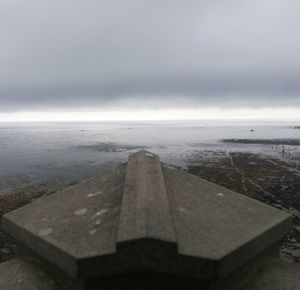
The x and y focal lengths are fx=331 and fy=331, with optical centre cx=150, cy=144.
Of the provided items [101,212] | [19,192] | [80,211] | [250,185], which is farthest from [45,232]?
[250,185]

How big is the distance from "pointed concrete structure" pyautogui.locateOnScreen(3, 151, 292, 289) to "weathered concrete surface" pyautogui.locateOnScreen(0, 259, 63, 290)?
7.5 inches

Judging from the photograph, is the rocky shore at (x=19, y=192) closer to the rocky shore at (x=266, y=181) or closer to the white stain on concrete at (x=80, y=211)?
the white stain on concrete at (x=80, y=211)

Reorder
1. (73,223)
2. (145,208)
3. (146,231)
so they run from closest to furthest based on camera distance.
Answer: (146,231), (145,208), (73,223)

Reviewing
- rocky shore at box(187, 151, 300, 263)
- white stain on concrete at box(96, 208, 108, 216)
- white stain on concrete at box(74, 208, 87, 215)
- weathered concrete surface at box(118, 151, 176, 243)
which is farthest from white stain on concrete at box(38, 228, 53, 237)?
rocky shore at box(187, 151, 300, 263)

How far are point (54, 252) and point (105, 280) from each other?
0.75 m

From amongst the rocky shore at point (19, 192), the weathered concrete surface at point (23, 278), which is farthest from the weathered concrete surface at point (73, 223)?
the rocky shore at point (19, 192)

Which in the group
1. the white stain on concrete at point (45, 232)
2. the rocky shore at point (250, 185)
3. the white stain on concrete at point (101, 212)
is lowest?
the rocky shore at point (250, 185)

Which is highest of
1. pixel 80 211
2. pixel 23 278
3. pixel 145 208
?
pixel 145 208

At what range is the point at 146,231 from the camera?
11.4 ft

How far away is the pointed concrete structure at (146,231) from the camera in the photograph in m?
3.49

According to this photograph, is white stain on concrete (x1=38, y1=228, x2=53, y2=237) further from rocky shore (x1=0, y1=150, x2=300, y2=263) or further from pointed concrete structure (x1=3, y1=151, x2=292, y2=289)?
rocky shore (x1=0, y1=150, x2=300, y2=263)

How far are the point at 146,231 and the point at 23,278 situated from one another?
2156mm

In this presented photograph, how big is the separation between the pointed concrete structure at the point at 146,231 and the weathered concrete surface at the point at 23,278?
190 millimetres

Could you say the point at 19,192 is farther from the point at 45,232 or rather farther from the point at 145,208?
the point at 145,208
